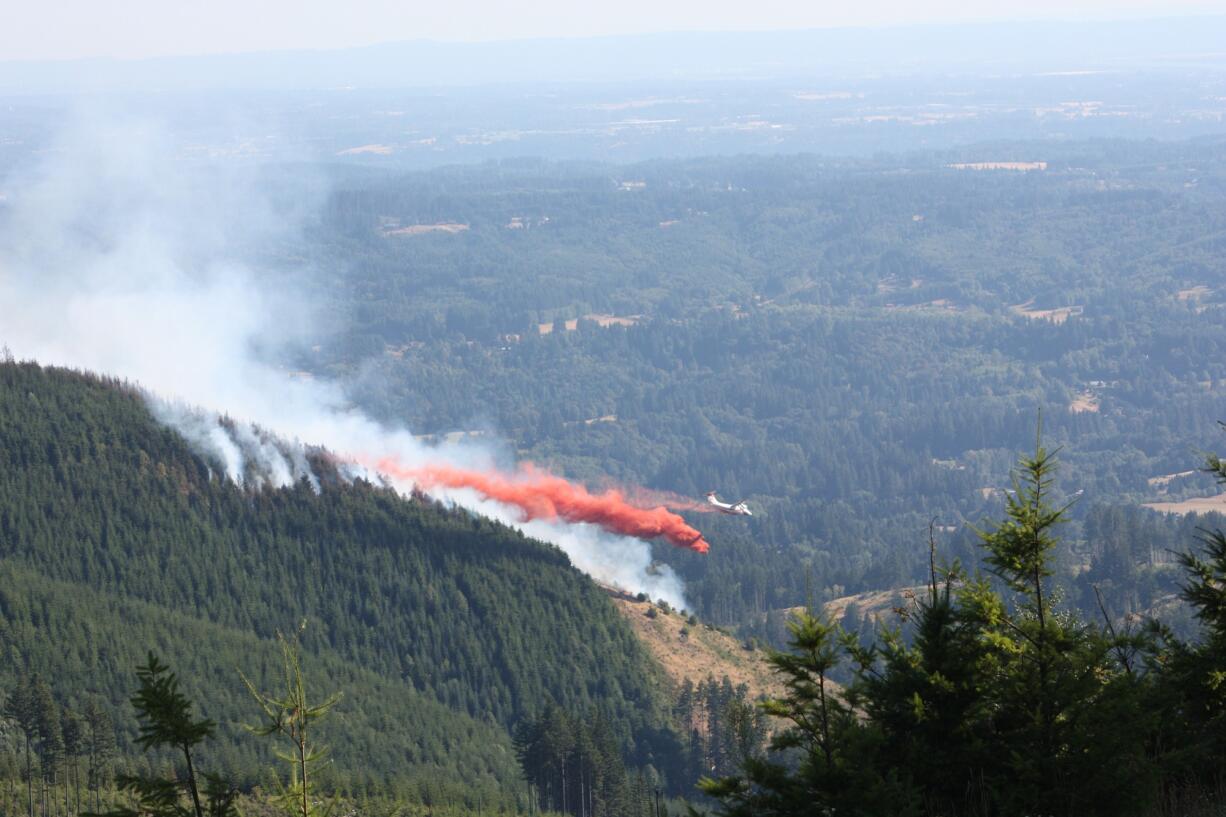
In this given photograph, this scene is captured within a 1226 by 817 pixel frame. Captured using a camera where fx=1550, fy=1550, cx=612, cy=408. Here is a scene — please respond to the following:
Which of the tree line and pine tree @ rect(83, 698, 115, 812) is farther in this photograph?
pine tree @ rect(83, 698, 115, 812)

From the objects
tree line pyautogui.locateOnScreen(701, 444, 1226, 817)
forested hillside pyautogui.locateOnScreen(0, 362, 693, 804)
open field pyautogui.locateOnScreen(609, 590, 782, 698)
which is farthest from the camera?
open field pyautogui.locateOnScreen(609, 590, 782, 698)

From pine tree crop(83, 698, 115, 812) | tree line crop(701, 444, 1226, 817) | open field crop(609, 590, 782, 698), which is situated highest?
open field crop(609, 590, 782, 698)

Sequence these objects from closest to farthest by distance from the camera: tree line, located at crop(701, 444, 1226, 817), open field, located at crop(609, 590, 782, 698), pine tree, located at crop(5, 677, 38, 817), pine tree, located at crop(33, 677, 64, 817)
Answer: tree line, located at crop(701, 444, 1226, 817), pine tree, located at crop(5, 677, 38, 817), pine tree, located at crop(33, 677, 64, 817), open field, located at crop(609, 590, 782, 698)

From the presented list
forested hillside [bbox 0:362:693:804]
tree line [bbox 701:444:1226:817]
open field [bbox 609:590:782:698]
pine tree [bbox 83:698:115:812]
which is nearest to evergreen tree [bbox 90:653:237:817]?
tree line [bbox 701:444:1226:817]

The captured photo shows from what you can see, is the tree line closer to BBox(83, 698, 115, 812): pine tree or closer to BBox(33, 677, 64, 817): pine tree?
BBox(33, 677, 64, 817): pine tree

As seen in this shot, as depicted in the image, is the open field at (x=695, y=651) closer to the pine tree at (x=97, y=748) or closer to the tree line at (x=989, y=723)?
the pine tree at (x=97, y=748)

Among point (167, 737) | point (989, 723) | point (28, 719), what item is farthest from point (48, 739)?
point (989, 723)

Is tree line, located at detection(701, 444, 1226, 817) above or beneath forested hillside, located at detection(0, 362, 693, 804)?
beneath

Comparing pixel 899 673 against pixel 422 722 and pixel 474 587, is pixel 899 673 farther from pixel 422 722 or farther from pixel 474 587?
pixel 474 587
